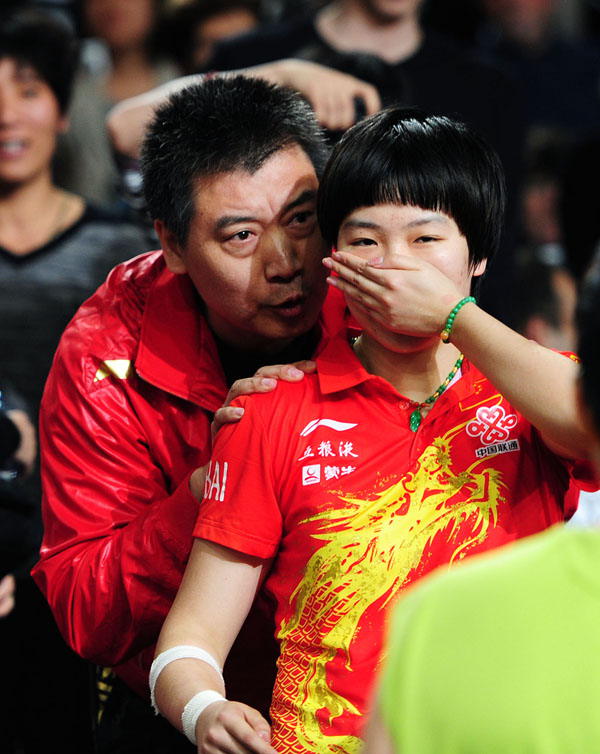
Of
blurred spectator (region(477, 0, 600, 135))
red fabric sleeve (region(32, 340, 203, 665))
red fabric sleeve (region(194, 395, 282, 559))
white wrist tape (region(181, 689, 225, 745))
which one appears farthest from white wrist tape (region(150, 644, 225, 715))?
blurred spectator (region(477, 0, 600, 135))

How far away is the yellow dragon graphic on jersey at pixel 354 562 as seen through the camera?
6.53ft

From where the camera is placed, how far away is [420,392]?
7.20ft

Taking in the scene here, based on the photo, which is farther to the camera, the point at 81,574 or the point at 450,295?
the point at 81,574

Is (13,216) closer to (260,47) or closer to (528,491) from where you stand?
(260,47)

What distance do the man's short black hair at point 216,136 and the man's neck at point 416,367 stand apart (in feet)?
1.77

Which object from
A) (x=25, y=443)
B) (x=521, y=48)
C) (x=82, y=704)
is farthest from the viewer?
(x=521, y=48)

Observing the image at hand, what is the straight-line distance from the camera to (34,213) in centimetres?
391

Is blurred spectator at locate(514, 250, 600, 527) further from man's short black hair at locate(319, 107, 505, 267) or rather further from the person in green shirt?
the person in green shirt

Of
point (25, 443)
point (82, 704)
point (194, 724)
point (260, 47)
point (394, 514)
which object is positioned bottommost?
point (82, 704)

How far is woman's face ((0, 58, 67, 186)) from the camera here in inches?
153

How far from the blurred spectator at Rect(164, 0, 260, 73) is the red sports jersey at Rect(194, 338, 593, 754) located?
3196mm

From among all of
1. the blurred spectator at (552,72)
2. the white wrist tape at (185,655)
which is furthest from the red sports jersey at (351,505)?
the blurred spectator at (552,72)

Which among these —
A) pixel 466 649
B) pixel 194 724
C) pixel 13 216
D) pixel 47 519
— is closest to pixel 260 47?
pixel 13 216

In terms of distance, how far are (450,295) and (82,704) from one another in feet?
6.05
